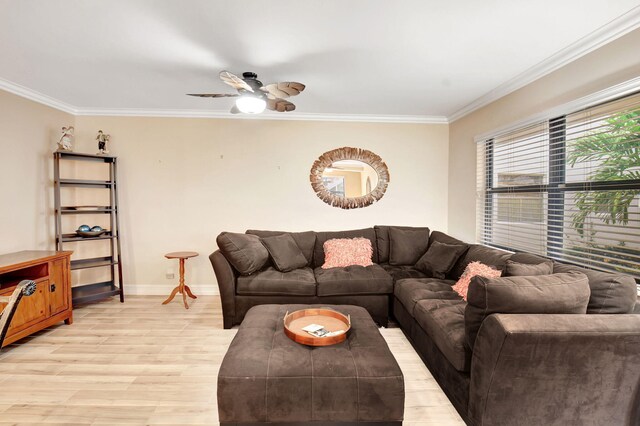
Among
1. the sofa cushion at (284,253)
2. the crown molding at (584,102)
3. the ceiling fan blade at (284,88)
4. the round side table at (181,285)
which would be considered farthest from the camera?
the round side table at (181,285)

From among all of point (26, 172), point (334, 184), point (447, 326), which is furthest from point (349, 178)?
point (26, 172)

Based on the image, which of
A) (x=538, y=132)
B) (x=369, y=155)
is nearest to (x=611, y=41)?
(x=538, y=132)

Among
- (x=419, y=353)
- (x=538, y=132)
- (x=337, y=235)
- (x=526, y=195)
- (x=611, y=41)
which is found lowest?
(x=419, y=353)

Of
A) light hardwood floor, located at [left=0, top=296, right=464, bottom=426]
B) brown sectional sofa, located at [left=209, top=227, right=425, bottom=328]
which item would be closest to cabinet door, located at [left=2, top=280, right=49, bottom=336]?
light hardwood floor, located at [left=0, top=296, right=464, bottom=426]

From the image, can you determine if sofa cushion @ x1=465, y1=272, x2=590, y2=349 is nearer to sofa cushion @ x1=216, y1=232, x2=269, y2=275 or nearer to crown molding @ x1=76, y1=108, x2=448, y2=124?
sofa cushion @ x1=216, y1=232, x2=269, y2=275

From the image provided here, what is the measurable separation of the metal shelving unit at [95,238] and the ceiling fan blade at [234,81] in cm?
245

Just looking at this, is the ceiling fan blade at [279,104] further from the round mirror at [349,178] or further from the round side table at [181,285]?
the round side table at [181,285]

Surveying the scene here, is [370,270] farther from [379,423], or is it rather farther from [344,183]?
[379,423]

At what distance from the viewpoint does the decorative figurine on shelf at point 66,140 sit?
351 centimetres

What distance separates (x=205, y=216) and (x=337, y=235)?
1868 millimetres

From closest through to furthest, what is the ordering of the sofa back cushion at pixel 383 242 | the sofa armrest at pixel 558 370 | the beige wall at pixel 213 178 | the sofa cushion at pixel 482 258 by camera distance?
the sofa armrest at pixel 558 370 < the sofa cushion at pixel 482 258 < the sofa back cushion at pixel 383 242 < the beige wall at pixel 213 178

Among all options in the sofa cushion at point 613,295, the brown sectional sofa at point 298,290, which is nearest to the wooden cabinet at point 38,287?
the brown sectional sofa at point 298,290

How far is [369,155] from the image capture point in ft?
13.9

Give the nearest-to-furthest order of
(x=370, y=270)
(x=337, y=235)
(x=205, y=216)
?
(x=370, y=270) → (x=337, y=235) → (x=205, y=216)
